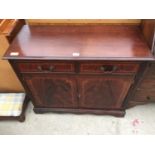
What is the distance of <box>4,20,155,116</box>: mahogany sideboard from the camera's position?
1.01 meters

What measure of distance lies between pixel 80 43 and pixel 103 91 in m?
0.41

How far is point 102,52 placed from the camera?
3.32ft

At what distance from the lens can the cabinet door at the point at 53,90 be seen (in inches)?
46.3

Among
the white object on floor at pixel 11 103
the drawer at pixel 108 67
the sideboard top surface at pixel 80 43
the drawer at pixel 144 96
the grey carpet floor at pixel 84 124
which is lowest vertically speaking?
the grey carpet floor at pixel 84 124

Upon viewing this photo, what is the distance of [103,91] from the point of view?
126 centimetres

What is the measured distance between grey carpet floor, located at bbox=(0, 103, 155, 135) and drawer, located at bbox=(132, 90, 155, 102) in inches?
8.0

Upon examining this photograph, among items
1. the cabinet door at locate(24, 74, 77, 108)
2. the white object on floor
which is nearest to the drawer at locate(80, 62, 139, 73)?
the cabinet door at locate(24, 74, 77, 108)

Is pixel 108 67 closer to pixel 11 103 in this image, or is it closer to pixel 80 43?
pixel 80 43

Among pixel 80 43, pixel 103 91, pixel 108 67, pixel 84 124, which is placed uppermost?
pixel 80 43

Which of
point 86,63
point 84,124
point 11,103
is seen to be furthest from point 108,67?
point 11,103

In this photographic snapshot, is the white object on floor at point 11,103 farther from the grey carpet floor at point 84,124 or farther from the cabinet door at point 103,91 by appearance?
the cabinet door at point 103,91

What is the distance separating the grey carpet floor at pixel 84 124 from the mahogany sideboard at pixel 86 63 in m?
0.19

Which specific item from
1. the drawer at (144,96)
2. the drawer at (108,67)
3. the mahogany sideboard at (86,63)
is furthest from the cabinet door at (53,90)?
the drawer at (144,96)

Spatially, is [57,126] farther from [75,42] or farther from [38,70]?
[75,42]
